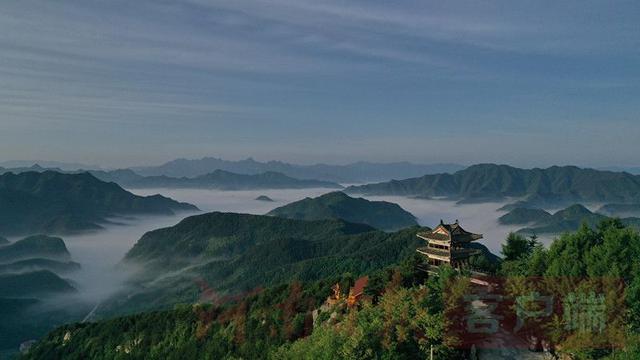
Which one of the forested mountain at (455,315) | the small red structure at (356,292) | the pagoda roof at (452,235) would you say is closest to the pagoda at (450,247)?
the pagoda roof at (452,235)

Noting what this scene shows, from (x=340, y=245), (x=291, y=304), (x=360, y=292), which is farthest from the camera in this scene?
(x=340, y=245)

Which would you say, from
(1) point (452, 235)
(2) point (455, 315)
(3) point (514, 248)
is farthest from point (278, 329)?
(3) point (514, 248)

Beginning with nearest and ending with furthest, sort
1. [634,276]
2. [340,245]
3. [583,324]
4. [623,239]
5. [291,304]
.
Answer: [583,324] → [634,276] → [623,239] → [291,304] → [340,245]

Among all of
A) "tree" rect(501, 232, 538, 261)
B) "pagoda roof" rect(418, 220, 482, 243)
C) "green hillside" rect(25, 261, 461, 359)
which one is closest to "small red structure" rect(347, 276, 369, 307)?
"green hillside" rect(25, 261, 461, 359)

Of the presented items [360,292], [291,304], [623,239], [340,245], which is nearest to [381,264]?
[340,245]

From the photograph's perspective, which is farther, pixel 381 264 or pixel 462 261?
pixel 381 264

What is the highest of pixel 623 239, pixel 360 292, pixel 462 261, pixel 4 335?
pixel 623 239

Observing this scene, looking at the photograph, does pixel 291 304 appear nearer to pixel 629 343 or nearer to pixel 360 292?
pixel 360 292
